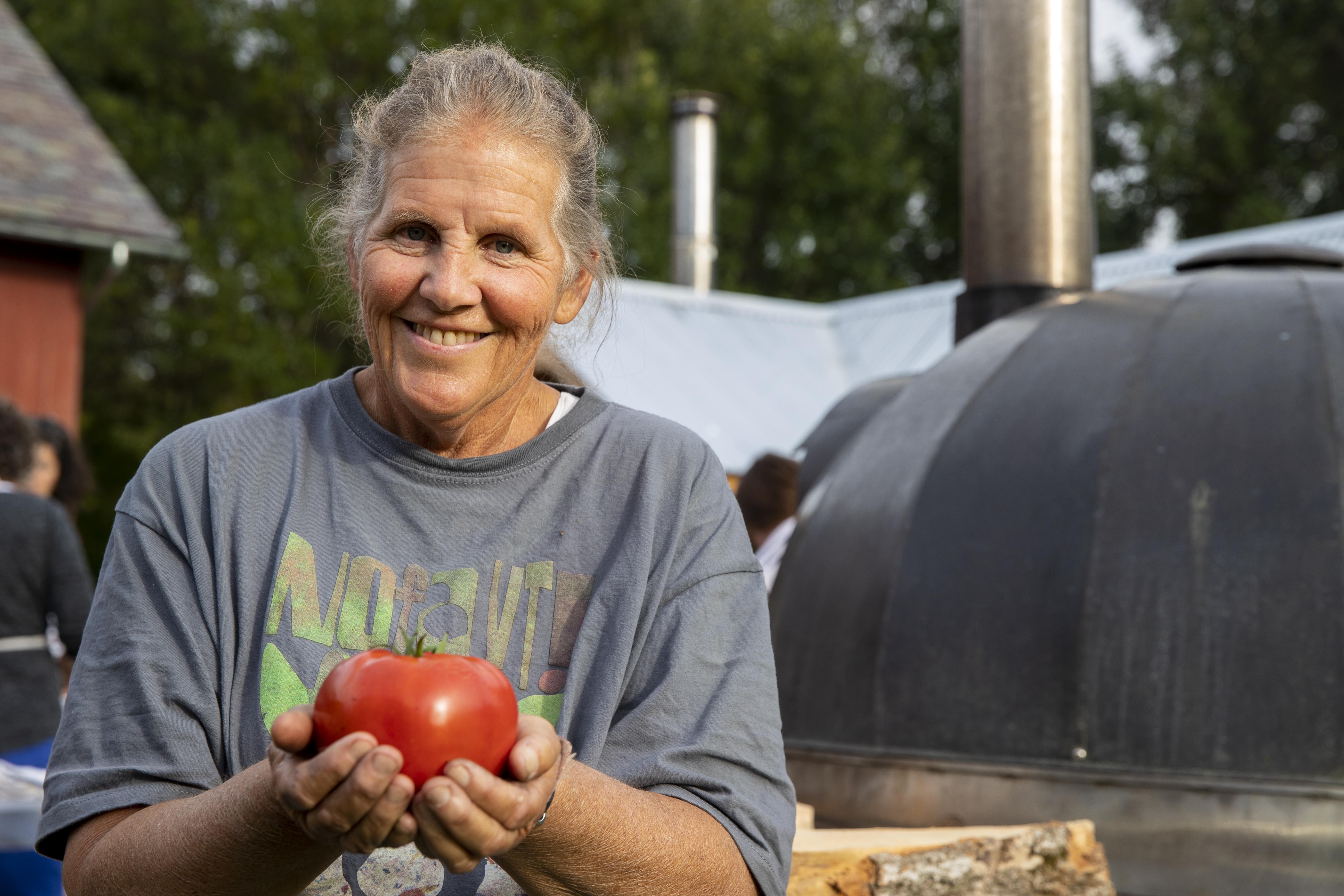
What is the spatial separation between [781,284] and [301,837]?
27.1 m

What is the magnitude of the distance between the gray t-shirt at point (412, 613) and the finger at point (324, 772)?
1.28 feet

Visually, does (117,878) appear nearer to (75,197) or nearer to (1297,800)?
(1297,800)

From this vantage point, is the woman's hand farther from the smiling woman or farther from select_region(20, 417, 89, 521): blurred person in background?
select_region(20, 417, 89, 521): blurred person in background

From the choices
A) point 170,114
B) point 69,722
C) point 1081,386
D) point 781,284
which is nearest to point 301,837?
point 69,722

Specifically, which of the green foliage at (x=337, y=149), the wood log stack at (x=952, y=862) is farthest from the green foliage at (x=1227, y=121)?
the wood log stack at (x=952, y=862)

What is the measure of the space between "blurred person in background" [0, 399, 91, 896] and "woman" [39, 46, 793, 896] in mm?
3228

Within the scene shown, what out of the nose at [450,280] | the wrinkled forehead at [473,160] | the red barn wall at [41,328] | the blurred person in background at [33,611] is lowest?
the blurred person in background at [33,611]

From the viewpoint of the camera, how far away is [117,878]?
1699 millimetres

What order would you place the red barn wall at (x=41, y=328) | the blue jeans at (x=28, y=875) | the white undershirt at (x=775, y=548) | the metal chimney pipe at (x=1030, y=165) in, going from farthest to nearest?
the red barn wall at (x=41, y=328), the metal chimney pipe at (x=1030, y=165), the white undershirt at (x=775, y=548), the blue jeans at (x=28, y=875)

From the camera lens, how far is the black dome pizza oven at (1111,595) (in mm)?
4270

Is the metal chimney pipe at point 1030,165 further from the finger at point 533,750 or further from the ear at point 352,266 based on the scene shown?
the finger at point 533,750

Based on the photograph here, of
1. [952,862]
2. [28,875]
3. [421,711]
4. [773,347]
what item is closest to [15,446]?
[28,875]

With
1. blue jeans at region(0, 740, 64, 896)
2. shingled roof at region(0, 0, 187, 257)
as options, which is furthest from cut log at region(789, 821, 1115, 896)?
shingled roof at region(0, 0, 187, 257)

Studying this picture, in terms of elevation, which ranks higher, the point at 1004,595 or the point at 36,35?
the point at 36,35
